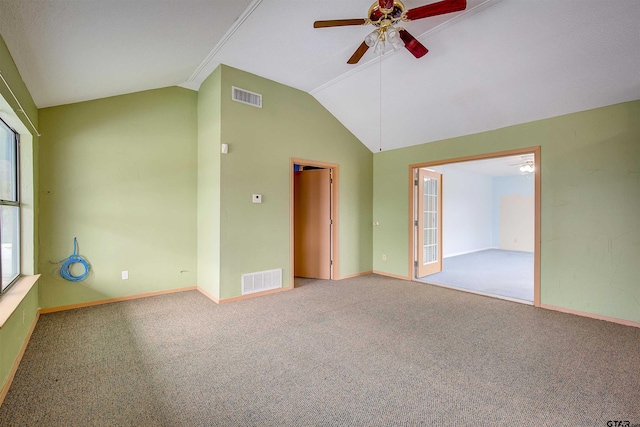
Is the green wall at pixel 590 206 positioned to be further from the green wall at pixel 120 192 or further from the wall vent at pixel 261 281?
the green wall at pixel 120 192

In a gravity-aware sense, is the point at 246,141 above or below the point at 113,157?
above

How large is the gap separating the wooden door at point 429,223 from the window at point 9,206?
520 cm

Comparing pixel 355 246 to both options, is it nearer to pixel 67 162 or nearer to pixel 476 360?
pixel 476 360

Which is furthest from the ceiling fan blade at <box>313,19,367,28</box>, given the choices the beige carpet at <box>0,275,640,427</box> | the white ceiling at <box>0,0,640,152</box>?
the beige carpet at <box>0,275,640,427</box>

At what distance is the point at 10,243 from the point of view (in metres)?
2.74

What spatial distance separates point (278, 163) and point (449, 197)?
18.4 ft

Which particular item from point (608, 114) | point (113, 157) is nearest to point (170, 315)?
point (113, 157)

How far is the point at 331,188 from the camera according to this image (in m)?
5.10

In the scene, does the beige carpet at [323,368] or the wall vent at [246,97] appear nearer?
the beige carpet at [323,368]

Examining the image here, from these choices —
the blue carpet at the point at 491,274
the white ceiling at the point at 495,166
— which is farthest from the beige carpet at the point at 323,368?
the white ceiling at the point at 495,166

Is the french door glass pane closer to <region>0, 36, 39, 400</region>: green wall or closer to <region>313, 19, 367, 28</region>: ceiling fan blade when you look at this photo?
<region>0, 36, 39, 400</region>: green wall

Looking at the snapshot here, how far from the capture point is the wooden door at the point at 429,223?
5184mm

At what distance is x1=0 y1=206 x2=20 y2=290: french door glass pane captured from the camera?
2.51 metres

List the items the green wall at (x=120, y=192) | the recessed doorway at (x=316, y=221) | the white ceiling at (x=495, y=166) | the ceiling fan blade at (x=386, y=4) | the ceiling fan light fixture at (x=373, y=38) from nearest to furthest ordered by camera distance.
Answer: the ceiling fan blade at (x=386, y=4) < the ceiling fan light fixture at (x=373, y=38) < the green wall at (x=120, y=192) < the recessed doorway at (x=316, y=221) < the white ceiling at (x=495, y=166)
